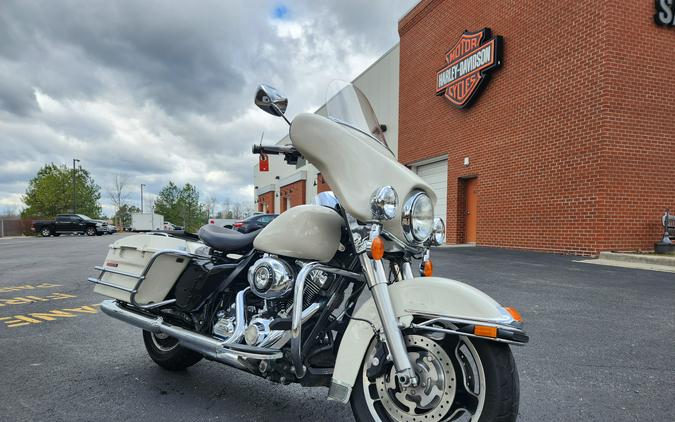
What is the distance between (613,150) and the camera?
30.7ft

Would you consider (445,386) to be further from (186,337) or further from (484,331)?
(186,337)

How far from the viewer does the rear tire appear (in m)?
3.05

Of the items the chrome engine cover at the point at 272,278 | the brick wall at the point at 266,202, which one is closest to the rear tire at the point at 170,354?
the chrome engine cover at the point at 272,278

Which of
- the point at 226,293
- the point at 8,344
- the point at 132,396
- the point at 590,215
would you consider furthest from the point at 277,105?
the point at 590,215

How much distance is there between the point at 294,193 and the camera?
33.5 m

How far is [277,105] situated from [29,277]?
337 inches

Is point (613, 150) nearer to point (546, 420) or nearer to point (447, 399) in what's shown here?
point (546, 420)

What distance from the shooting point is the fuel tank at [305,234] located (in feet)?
7.14

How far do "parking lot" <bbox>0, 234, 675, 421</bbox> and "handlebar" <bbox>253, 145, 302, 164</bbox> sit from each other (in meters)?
1.57

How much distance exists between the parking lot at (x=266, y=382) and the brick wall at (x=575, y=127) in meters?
4.41

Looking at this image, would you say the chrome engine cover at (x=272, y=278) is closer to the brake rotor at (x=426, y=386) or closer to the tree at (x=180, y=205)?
the brake rotor at (x=426, y=386)

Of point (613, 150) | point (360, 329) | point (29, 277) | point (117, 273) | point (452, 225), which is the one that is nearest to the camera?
point (360, 329)

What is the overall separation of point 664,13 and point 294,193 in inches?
1044

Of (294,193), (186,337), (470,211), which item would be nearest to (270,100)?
(186,337)
